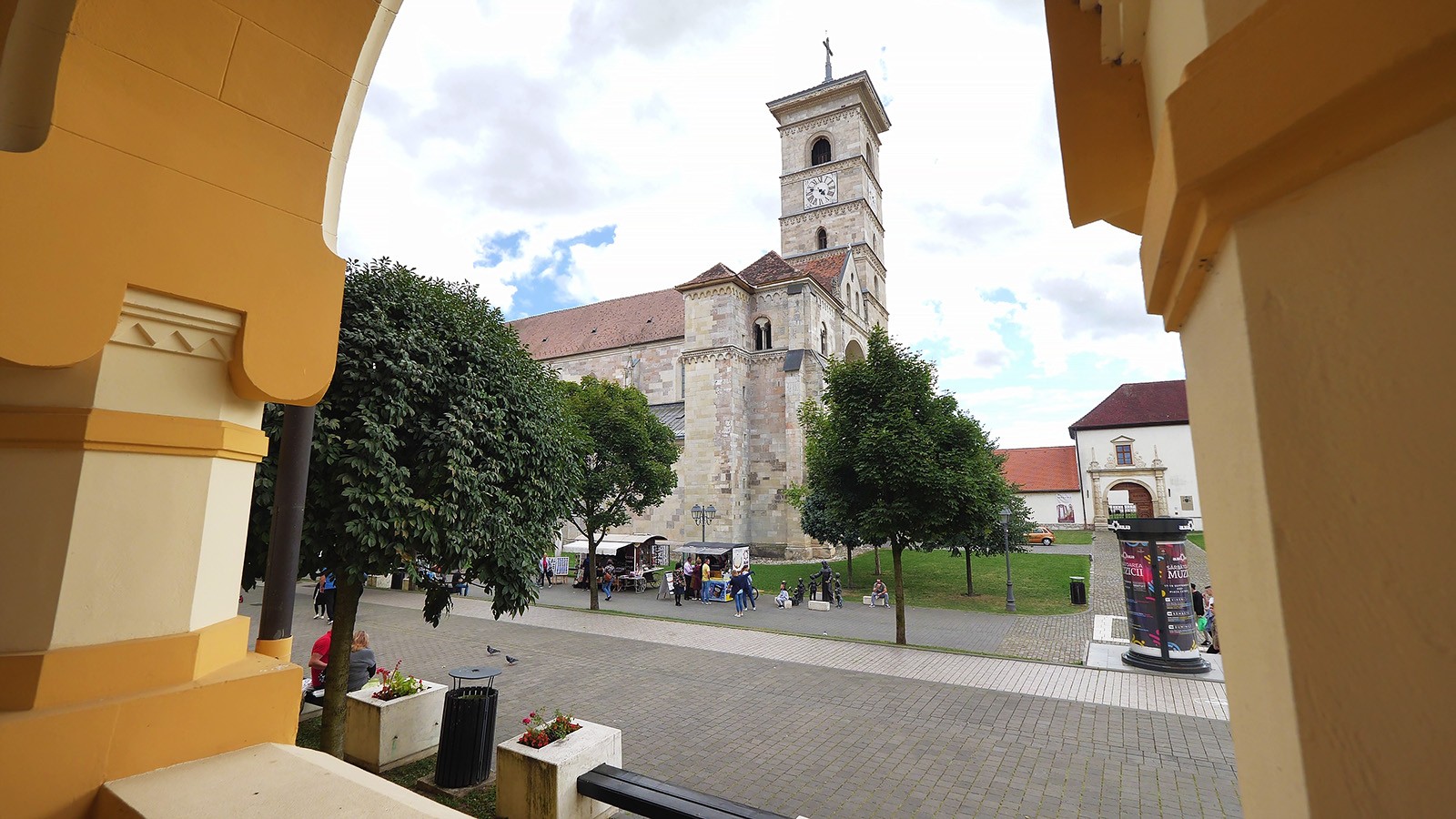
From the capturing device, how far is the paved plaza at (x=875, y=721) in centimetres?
676

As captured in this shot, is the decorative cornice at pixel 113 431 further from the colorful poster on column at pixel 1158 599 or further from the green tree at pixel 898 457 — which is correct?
the colorful poster on column at pixel 1158 599

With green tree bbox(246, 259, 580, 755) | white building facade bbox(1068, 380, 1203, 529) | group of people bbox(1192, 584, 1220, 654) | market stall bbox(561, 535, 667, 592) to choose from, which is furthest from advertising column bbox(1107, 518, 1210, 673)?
white building facade bbox(1068, 380, 1203, 529)

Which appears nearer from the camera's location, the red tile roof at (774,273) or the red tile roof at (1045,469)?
the red tile roof at (774,273)

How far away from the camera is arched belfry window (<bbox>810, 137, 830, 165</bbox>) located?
41438 millimetres

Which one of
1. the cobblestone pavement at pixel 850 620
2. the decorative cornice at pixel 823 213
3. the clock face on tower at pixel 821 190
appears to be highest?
the clock face on tower at pixel 821 190

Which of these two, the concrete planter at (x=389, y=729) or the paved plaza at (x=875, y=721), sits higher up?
the concrete planter at (x=389, y=729)

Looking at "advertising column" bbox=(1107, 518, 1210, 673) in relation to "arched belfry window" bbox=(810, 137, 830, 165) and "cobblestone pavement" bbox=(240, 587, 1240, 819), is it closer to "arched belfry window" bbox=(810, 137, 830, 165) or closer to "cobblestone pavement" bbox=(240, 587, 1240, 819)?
"cobblestone pavement" bbox=(240, 587, 1240, 819)

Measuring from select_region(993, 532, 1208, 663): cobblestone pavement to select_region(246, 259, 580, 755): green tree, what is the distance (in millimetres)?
9256

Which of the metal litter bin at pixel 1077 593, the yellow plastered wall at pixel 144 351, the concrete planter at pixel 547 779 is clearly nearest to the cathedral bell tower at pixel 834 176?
the metal litter bin at pixel 1077 593

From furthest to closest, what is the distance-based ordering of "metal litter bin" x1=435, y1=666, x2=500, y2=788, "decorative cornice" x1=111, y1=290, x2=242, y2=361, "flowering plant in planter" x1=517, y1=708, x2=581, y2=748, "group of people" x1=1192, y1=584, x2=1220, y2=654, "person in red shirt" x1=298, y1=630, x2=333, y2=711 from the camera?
1. "group of people" x1=1192, y1=584, x2=1220, y2=654
2. "person in red shirt" x1=298, y1=630, x2=333, y2=711
3. "metal litter bin" x1=435, y1=666, x2=500, y2=788
4. "flowering plant in planter" x1=517, y1=708, x2=581, y2=748
5. "decorative cornice" x1=111, y1=290, x2=242, y2=361

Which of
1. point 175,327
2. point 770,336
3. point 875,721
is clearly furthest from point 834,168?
point 175,327

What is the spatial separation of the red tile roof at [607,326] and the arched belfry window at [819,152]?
1268 cm

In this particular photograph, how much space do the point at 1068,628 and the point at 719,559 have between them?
12510 mm

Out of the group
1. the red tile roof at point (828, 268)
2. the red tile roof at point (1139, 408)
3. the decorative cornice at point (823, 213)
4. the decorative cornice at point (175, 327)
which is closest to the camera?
the decorative cornice at point (175, 327)
